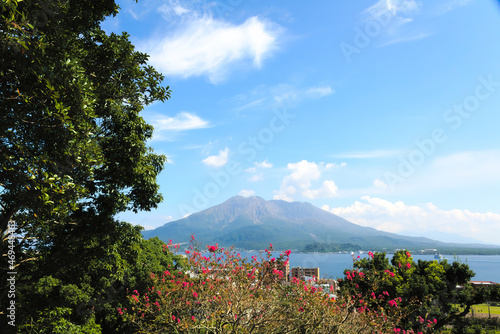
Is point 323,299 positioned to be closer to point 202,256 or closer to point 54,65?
point 202,256

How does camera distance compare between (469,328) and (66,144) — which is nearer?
(66,144)

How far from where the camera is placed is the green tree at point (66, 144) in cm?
479

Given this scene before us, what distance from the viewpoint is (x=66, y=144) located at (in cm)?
518

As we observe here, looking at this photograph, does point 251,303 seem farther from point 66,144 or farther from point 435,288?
point 435,288

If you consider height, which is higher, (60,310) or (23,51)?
(23,51)

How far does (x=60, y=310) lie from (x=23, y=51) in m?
8.45

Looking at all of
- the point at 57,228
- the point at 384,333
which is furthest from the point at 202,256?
the point at 384,333

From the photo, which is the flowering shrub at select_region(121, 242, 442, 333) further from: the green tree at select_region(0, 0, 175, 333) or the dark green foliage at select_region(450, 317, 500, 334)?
the dark green foliage at select_region(450, 317, 500, 334)

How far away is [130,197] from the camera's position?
7.34 metres

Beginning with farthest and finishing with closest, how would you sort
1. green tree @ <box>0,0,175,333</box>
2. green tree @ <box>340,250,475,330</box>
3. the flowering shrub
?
green tree @ <box>340,250,475,330</box>, the flowering shrub, green tree @ <box>0,0,175,333</box>

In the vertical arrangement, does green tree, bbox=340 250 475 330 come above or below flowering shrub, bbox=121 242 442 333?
below

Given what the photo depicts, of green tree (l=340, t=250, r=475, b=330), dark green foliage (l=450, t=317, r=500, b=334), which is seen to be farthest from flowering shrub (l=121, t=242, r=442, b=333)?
dark green foliage (l=450, t=317, r=500, b=334)

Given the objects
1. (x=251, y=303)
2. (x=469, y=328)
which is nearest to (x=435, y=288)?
(x=469, y=328)

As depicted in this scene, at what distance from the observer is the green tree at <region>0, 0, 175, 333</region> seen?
4.79 meters
